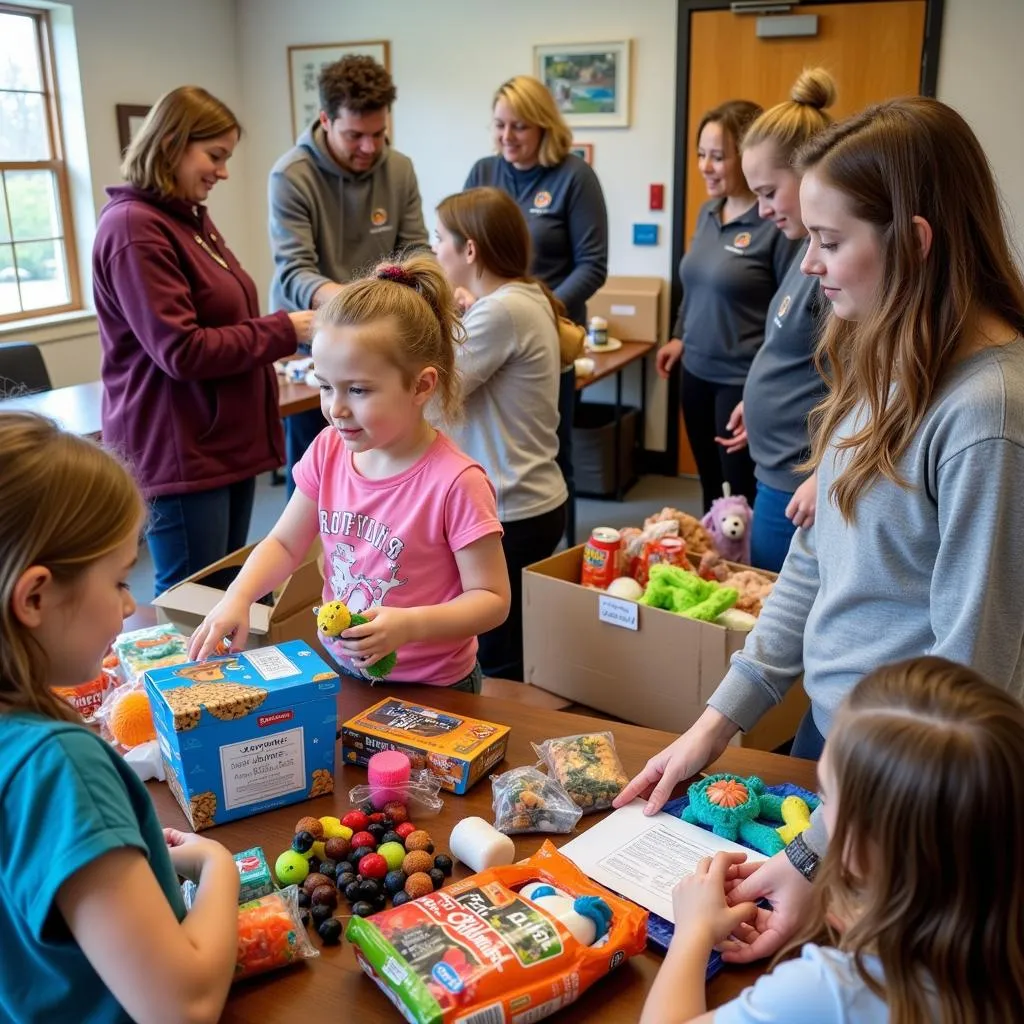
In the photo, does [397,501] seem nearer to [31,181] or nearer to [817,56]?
[817,56]

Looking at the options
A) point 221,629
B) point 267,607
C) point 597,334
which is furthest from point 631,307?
point 221,629

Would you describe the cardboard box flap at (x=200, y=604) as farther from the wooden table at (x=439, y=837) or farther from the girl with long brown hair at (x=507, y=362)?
the girl with long brown hair at (x=507, y=362)

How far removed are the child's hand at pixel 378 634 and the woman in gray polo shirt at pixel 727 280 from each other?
2.07m

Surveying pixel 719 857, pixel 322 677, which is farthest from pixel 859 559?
pixel 322 677

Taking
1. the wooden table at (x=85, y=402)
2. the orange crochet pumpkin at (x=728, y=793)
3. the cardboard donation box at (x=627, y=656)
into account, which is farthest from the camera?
the wooden table at (x=85, y=402)

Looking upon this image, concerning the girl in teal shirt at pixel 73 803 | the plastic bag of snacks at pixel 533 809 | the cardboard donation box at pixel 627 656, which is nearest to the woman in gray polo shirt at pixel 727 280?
the cardboard donation box at pixel 627 656

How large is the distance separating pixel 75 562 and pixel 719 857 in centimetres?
67

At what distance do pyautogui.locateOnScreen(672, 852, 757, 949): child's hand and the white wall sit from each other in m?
4.19

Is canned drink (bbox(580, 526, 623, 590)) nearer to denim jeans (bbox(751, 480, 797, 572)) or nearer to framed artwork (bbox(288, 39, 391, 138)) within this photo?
denim jeans (bbox(751, 480, 797, 572))

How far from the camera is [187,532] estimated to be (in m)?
2.48

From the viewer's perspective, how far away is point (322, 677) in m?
1.21

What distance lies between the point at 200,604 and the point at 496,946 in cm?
118

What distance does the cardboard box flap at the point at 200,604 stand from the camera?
1908 millimetres

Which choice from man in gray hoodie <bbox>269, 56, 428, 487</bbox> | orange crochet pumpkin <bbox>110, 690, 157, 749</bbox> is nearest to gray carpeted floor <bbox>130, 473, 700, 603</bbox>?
man in gray hoodie <bbox>269, 56, 428, 487</bbox>
